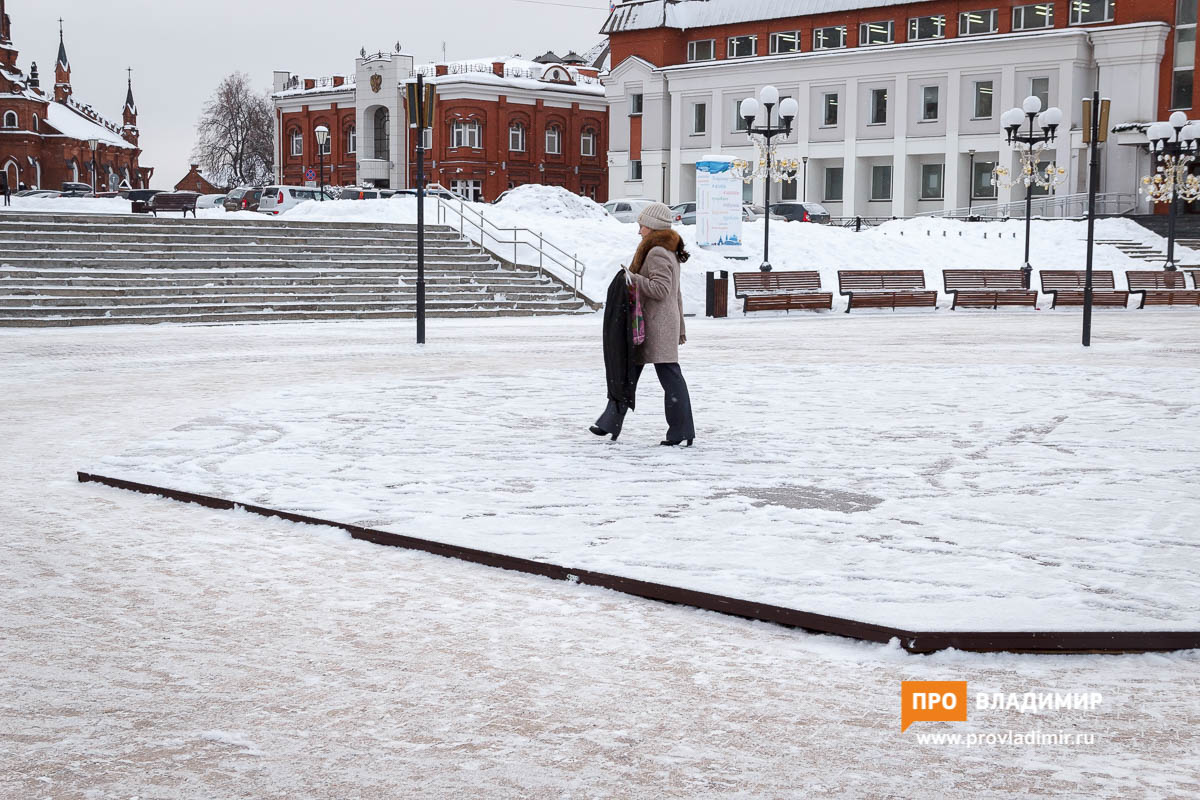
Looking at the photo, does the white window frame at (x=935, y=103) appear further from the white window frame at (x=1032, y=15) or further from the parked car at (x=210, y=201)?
the parked car at (x=210, y=201)

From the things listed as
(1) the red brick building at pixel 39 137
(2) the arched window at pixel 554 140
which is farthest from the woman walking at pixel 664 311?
(1) the red brick building at pixel 39 137

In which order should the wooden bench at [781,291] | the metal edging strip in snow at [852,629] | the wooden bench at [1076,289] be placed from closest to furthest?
the metal edging strip in snow at [852,629] → the wooden bench at [781,291] → the wooden bench at [1076,289]

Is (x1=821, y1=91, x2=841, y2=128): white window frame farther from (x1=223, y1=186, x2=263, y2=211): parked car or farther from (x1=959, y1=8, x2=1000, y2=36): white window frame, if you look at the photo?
(x1=223, y1=186, x2=263, y2=211): parked car

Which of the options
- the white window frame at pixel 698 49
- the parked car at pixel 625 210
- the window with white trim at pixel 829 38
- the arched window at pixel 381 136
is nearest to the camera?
the parked car at pixel 625 210

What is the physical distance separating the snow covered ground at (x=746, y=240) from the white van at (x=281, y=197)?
6.04 m

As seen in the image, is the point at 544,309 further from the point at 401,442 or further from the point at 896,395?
the point at 401,442

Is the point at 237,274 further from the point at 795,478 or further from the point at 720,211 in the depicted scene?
the point at 795,478

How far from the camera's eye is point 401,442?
9773 millimetres

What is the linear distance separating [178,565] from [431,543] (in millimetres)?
1238

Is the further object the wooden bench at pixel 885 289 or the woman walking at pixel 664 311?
the wooden bench at pixel 885 289

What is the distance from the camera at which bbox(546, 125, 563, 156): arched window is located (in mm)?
78062

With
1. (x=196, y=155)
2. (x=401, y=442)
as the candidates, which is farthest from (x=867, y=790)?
(x=196, y=155)

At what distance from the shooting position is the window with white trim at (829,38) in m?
64.7

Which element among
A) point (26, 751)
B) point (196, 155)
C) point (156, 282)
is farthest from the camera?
point (196, 155)
